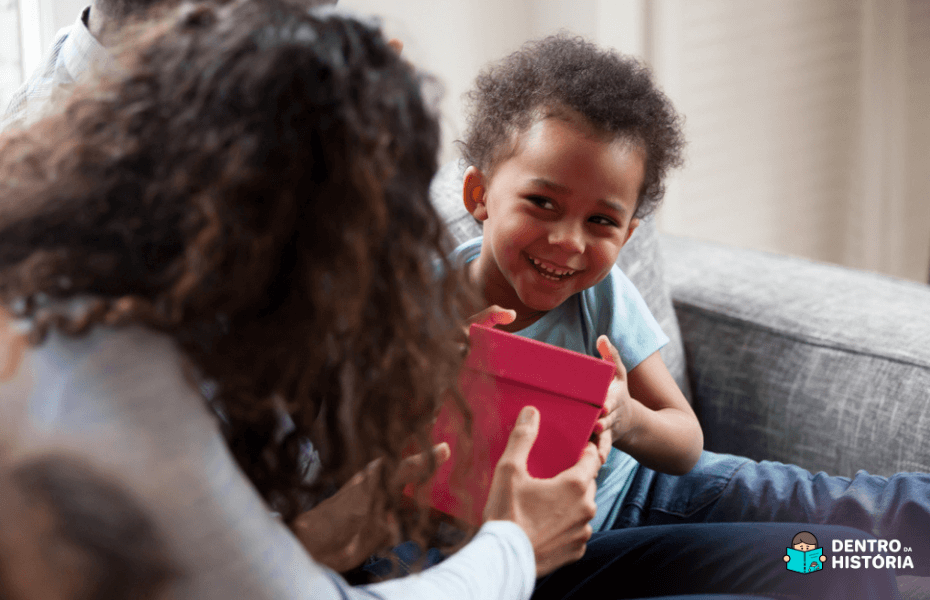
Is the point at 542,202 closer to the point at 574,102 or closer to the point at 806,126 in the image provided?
the point at 574,102

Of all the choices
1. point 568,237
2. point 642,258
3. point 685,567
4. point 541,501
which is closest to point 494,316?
point 568,237

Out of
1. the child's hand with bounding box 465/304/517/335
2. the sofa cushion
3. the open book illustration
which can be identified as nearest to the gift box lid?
the child's hand with bounding box 465/304/517/335

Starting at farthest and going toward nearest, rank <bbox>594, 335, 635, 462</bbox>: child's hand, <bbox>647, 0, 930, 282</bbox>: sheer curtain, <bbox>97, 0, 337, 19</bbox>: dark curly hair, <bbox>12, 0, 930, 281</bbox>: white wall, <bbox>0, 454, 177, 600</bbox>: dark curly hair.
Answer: <bbox>647, 0, 930, 282</bbox>: sheer curtain → <bbox>12, 0, 930, 281</bbox>: white wall → <bbox>594, 335, 635, 462</bbox>: child's hand → <bbox>97, 0, 337, 19</bbox>: dark curly hair → <bbox>0, 454, 177, 600</bbox>: dark curly hair

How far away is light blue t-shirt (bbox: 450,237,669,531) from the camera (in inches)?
36.8

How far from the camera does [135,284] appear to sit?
16.3 inches

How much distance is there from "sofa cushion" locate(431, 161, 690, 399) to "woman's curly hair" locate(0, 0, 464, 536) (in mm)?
622

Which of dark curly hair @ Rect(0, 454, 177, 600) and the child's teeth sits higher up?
dark curly hair @ Rect(0, 454, 177, 600)

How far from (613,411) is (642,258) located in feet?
1.42

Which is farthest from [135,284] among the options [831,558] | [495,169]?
[831,558]

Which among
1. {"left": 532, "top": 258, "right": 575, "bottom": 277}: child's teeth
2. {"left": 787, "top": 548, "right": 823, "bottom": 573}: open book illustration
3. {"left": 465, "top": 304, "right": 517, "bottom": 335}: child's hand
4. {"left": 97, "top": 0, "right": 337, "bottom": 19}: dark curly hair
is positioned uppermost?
{"left": 97, "top": 0, "right": 337, "bottom": 19}: dark curly hair

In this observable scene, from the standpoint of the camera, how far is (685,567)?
838 mm

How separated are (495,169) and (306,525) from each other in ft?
1.48

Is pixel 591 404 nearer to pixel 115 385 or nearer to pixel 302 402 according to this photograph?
pixel 302 402

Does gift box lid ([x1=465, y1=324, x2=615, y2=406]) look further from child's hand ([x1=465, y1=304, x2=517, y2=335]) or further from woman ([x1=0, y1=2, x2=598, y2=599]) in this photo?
woman ([x1=0, y1=2, x2=598, y2=599])
